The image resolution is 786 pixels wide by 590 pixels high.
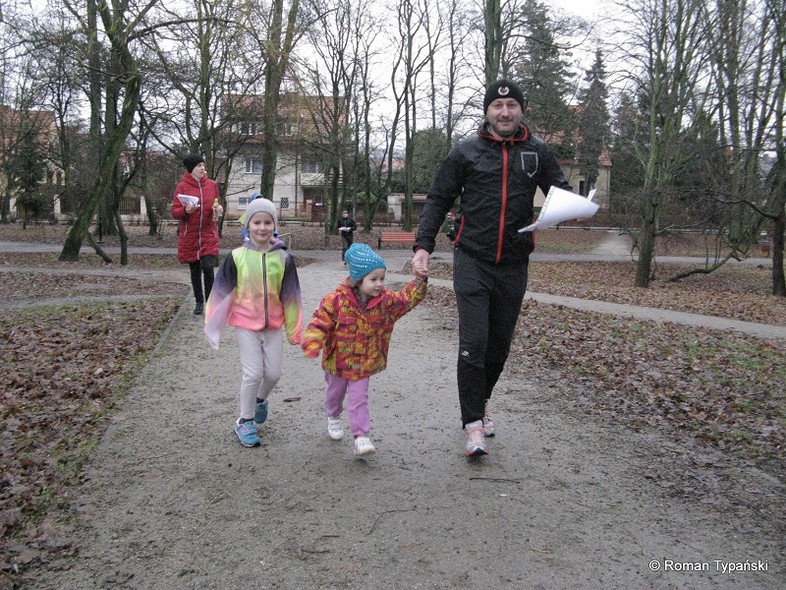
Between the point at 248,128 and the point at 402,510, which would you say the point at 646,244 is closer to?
the point at 248,128

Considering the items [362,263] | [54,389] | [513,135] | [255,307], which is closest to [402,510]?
[362,263]

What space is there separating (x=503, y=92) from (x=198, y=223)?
560 centimetres

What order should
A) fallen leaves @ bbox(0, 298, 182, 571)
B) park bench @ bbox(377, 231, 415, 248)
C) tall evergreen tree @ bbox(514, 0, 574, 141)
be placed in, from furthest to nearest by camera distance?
park bench @ bbox(377, 231, 415, 248), tall evergreen tree @ bbox(514, 0, 574, 141), fallen leaves @ bbox(0, 298, 182, 571)

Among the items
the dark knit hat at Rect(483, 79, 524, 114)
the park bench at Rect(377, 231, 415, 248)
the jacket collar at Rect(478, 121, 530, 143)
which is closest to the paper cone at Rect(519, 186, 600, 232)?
the jacket collar at Rect(478, 121, 530, 143)

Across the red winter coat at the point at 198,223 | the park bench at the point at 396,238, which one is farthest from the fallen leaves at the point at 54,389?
the park bench at the point at 396,238

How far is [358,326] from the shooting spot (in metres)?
4.33

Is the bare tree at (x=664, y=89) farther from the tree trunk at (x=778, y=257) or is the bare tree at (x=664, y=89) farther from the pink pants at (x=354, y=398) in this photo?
the pink pants at (x=354, y=398)

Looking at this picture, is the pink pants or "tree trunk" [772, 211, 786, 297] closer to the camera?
the pink pants

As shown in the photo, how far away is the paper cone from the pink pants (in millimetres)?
1396

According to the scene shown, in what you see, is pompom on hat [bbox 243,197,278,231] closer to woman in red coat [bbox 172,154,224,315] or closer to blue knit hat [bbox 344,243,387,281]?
blue knit hat [bbox 344,243,387,281]

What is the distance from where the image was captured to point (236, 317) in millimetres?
4680

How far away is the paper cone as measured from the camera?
4.10m

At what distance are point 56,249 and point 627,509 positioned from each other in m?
25.3

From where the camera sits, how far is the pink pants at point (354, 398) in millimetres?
4266
